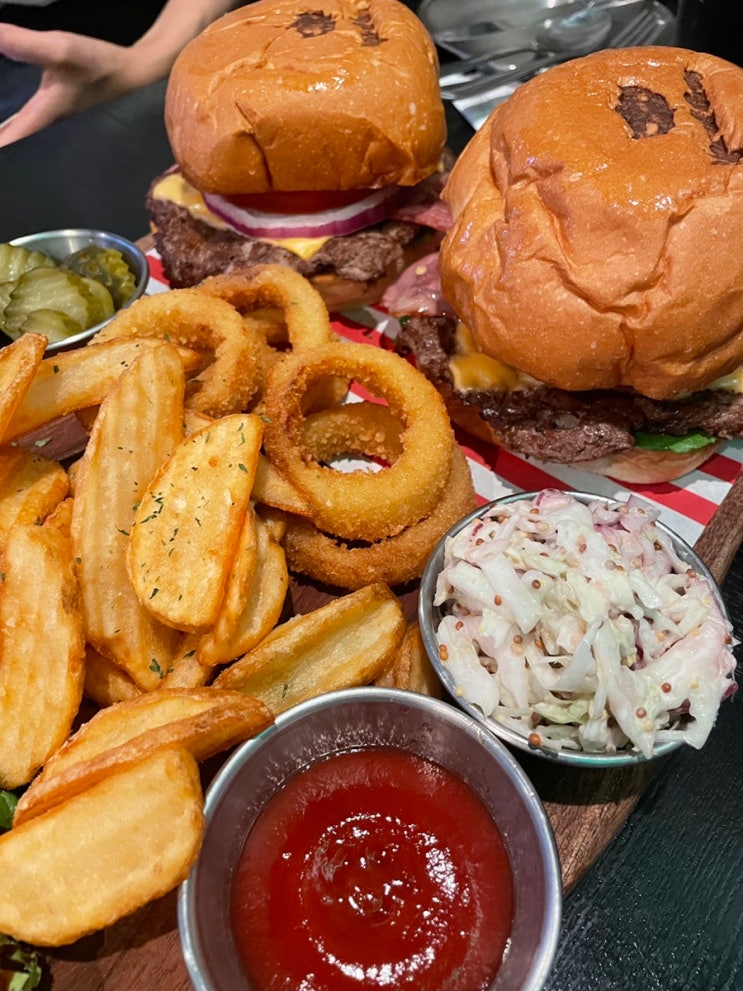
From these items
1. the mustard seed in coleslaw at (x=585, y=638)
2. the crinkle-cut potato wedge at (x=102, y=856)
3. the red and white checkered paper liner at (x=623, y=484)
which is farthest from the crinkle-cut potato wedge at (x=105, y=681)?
the red and white checkered paper liner at (x=623, y=484)

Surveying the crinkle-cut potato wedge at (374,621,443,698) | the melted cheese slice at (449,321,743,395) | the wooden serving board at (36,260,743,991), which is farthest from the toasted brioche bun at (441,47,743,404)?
the crinkle-cut potato wedge at (374,621,443,698)

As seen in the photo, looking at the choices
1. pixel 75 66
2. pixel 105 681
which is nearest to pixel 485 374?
pixel 105 681

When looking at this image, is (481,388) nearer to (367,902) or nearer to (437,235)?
(437,235)

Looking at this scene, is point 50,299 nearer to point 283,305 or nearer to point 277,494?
point 283,305

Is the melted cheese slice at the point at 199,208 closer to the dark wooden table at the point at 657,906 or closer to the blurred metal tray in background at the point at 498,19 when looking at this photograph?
Answer: the dark wooden table at the point at 657,906

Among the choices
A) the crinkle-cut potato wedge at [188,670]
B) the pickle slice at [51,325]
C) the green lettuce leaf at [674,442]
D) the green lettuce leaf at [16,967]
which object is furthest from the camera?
the pickle slice at [51,325]

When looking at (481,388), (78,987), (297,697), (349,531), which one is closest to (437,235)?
(481,388)
